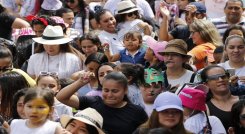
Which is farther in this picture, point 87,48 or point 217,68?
point 87,48

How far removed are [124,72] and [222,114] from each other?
125 cm

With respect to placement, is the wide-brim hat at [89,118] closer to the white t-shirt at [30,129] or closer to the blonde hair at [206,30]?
the white t-shirt at [30,129]

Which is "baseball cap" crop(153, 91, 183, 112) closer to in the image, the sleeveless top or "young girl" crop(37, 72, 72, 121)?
the sleeveless top

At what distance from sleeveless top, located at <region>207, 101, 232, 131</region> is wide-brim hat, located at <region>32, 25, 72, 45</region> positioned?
8.56 feet

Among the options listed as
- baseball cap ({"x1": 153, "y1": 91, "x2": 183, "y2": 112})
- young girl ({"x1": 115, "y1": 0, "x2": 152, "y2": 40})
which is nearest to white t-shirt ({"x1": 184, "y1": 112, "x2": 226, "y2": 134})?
baseball cap ({"x1": 153, "y1": 91, "x2": 183, "y2": 112})

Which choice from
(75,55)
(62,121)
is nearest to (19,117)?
(62,121)

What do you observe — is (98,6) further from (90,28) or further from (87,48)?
(87,48)

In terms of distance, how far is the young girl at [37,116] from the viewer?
634 centimetres

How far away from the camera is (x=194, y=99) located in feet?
22.9

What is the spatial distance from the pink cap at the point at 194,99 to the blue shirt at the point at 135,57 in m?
2.48

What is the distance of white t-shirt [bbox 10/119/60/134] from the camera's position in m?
6.34

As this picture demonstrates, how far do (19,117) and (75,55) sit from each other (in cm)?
254

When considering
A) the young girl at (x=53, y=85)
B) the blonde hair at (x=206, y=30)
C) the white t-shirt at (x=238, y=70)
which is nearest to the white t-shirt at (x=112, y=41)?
the blonde hair at (x=206, y=30)

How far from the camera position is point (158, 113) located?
6566 mm
